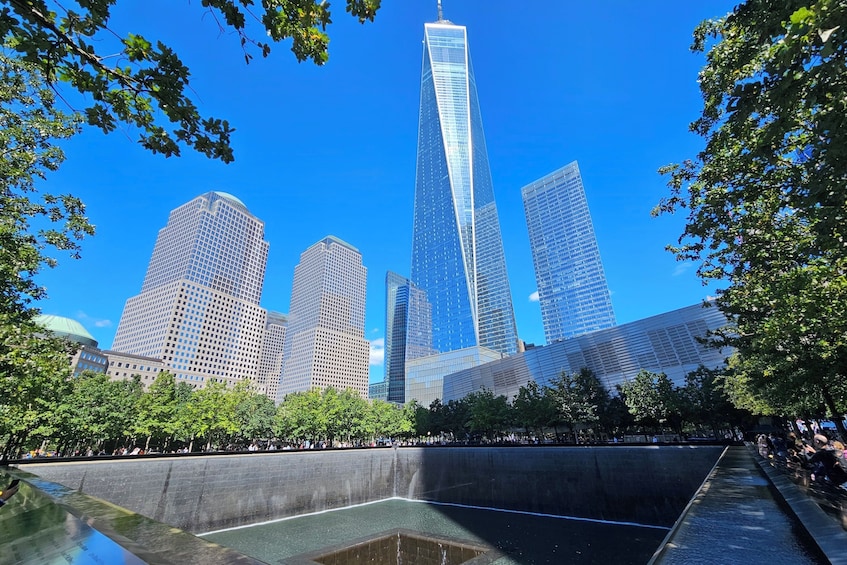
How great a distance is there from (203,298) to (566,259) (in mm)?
138150

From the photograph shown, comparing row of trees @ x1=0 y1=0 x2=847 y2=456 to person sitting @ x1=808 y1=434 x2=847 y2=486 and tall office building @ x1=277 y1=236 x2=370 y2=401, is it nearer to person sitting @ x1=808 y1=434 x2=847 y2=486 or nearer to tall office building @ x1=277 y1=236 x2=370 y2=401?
person sitting @ x1=808 y1=434 x2=847 y2=486

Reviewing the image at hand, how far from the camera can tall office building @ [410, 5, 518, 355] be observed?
468 ft

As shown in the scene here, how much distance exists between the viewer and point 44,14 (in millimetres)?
2957

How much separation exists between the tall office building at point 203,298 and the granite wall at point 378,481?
378 feet

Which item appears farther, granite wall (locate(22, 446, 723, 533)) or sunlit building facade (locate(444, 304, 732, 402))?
sunlit building facade (locate(444, 304, 732, 402))

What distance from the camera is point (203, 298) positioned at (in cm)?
13450

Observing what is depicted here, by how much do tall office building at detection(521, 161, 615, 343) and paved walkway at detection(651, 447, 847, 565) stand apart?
434 ft

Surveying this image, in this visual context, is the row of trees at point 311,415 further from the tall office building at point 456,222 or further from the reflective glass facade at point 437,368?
the tall office building at point 456,222

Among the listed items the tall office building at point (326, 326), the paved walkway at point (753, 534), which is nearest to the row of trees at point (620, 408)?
the paved walkway at point (753, 534)

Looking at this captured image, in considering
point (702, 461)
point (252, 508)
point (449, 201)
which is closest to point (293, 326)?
point (449, 201)

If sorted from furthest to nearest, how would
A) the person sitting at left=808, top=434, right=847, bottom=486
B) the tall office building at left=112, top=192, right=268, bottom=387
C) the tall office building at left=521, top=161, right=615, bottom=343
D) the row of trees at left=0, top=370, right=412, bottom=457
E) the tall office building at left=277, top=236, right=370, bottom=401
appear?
the tall office building at left=277, top=236, right=370, bottom=401 < the tall office building at left=521, top=161, right=615, bottom=343 < the tall office building at left=112, top=192, right=268, bottom=387 < the row of trees at left=0, top=370, right=412, bottom=457 < the person sitting at left=808, top=434, right=847, bottom=486

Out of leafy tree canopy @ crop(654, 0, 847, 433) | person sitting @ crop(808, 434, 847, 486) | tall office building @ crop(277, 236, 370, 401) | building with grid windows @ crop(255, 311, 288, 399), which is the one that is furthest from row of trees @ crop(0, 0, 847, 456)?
building with grid windows @ crop(255, 311, 288, 399)

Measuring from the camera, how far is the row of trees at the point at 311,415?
33500mm

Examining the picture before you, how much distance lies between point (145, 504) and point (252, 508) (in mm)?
6638
